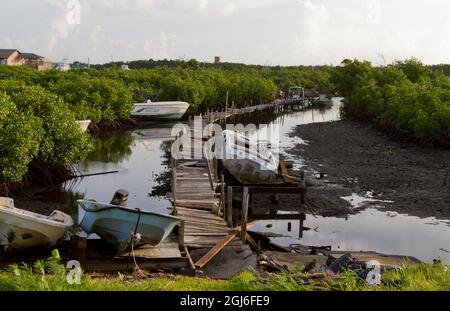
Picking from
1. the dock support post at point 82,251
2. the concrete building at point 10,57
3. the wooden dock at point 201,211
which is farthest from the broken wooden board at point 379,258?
the concrete building at point 10,57

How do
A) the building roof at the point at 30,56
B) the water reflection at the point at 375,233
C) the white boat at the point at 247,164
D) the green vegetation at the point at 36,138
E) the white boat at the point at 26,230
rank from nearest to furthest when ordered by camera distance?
the white boat at the point at 26,230, the water reflection at the point at 375,233, the green vegetation at the point at 36,138, the white boat at the point at 247,164, the building roof at the point at 30,56

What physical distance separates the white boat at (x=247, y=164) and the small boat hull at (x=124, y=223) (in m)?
11.0

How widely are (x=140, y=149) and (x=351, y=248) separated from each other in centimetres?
2627

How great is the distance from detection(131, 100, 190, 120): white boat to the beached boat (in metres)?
44.2

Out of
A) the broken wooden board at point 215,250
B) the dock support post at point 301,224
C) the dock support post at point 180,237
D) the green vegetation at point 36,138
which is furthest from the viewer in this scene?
the green vegetation at point 36,138

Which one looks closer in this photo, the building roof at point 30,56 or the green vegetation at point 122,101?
the green vegetation at point 122,101

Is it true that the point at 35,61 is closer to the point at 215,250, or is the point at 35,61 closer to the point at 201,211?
the point at 201,211

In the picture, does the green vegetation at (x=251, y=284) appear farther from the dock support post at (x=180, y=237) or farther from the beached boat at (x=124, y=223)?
the dock support post at (x=180, y=237)

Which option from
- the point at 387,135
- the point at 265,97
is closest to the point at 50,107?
the point at 387,135

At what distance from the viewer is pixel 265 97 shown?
92.4 meters

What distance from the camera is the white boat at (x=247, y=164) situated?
26.0 metres

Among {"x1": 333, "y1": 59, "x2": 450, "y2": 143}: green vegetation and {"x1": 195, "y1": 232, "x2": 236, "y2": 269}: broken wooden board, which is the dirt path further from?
{"x1": 195, "y1": 232, "x2": 236, "y2": 269}: broken wooden board

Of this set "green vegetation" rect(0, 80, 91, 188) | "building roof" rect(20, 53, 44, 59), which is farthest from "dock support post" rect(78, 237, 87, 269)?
"building roof" rect(20, 53, 44, 59)
